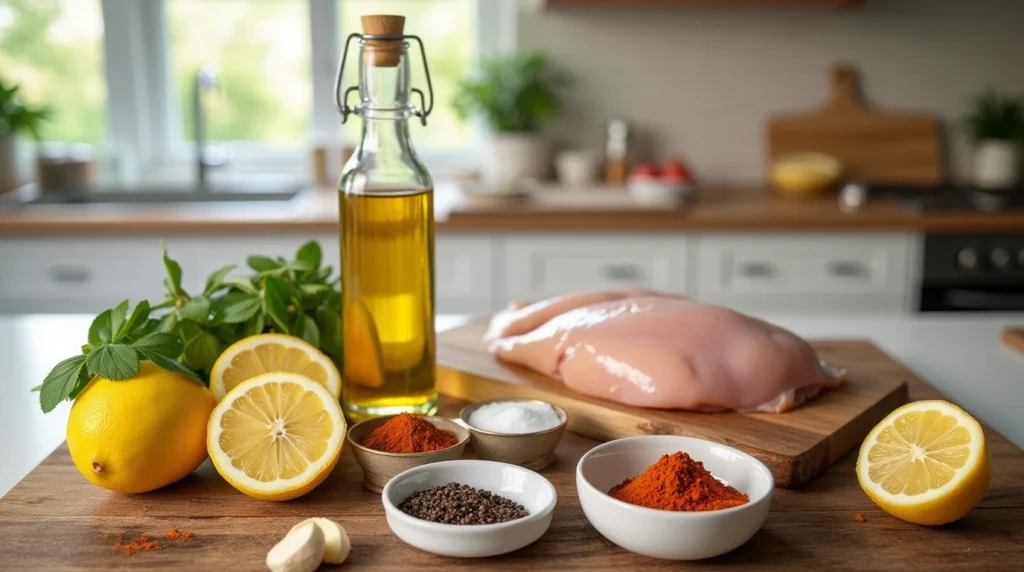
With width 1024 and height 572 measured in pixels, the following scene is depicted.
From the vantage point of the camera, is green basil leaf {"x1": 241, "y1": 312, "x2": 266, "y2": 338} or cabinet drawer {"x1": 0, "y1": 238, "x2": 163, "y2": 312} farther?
cabinet drawer {"x1": 0, "y1": 238, "x2": 163, "y2": 312}

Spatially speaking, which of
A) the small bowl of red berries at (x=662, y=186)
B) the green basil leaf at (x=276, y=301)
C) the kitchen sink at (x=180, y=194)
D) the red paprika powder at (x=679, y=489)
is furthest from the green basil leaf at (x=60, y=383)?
the kitchen sink at (x=180, y=194)

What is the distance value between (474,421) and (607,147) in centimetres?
243

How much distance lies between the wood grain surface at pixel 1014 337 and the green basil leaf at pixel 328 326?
1.05 m

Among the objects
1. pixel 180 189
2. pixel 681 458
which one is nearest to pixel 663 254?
pixel 180 189

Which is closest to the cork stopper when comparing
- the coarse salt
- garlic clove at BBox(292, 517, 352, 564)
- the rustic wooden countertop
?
the coarse salt

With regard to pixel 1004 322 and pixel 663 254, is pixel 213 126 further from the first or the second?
pixel 1004 322

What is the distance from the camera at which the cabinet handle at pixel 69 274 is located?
109 inches

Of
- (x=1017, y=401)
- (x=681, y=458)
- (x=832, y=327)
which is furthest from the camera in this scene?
(x=832, y=327)

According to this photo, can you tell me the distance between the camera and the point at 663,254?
109 inches

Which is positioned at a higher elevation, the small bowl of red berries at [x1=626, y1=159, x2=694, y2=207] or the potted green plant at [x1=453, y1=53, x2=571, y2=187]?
the potted green plant at [x1=453, y1=53, x2=571, y2=187]

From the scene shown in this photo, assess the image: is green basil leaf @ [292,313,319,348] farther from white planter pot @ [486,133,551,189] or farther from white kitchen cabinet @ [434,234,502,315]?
white planter pot @ [486,133,551,189]

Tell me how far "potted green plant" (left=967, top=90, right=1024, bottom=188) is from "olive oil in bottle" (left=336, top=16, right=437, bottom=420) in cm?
267

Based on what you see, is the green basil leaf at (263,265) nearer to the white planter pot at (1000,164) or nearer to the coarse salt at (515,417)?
the coarse salt at (515,417)

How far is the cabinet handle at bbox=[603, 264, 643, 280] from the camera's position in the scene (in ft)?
9.07
